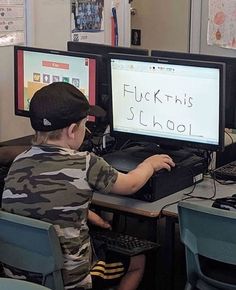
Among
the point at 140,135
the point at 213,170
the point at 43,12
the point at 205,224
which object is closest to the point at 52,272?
the point at 205,224

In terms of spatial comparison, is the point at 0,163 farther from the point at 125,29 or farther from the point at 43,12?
the point at 125,29

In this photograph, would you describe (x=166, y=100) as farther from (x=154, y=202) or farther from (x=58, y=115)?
(x=58, y=115)

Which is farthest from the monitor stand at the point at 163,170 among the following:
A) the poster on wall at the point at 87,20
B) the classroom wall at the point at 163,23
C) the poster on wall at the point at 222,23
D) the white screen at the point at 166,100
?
the classroom wall at the point at 163,23

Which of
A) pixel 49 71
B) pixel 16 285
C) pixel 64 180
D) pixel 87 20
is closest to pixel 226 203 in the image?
pixel 64 180

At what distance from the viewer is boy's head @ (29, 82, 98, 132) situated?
7.17 feet

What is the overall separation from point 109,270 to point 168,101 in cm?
71

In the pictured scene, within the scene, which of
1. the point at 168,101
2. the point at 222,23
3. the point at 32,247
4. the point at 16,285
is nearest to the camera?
the point at 16,285

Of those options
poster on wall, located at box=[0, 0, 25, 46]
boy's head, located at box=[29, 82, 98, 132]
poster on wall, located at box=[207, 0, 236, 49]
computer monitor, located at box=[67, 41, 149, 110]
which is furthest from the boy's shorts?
poster on wall, located at box=[207, 0, 236, 49]

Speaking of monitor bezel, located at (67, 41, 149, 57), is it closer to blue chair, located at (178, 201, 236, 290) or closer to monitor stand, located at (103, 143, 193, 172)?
monitor stand, located at (103, 143, 193, 172)

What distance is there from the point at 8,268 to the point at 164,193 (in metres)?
0.68

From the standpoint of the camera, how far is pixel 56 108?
2.19m

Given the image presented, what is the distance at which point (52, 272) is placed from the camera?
2.07 m

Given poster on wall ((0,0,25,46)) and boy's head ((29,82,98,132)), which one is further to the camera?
poster on wall ((0,0,25,46))

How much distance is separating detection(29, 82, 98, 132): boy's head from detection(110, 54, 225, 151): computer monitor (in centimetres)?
47
